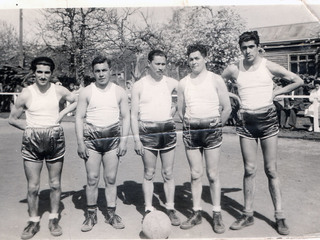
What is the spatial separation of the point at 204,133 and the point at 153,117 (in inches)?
19.6

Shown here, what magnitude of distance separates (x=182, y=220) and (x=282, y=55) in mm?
11192

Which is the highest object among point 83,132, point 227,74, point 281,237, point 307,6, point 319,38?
point 319,38

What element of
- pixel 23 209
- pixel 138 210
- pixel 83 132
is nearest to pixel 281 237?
pixel 138 210

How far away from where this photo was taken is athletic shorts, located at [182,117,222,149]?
3.16 metres

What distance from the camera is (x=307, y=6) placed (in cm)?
358

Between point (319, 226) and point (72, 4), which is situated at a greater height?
point (72, 4)

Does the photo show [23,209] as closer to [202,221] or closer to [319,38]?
[202,221]

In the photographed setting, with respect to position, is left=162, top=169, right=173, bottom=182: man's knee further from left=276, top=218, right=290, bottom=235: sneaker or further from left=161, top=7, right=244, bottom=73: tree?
left=161, top=7, right=244, bottom=73: tree

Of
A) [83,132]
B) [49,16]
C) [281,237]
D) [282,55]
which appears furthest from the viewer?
[282,55]

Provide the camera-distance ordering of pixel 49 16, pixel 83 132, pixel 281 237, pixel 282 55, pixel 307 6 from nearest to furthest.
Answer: pixel 281 237 → pixel 83 132 → pixel 307 6 → pixel 49 16 → pixel 282 55

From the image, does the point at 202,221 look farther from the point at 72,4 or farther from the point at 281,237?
the point at 72,4

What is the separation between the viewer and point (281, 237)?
3035 millimetres

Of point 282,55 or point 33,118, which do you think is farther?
point 282,55

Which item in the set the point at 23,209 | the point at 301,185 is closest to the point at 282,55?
the point at 301,185
